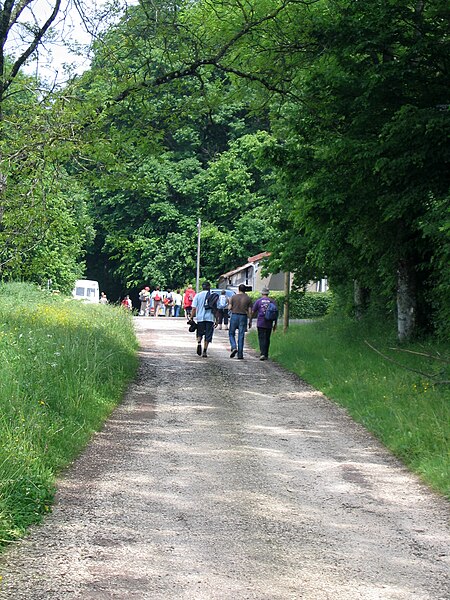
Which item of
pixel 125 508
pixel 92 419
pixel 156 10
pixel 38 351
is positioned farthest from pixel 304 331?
pixel 125 508

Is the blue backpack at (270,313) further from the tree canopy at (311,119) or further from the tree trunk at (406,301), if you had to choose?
the tree trunk at (406,301)

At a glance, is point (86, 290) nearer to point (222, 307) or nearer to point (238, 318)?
point (222, 307)

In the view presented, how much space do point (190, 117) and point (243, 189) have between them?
120 ft

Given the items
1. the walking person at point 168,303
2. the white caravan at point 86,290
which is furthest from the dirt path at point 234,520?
the white caravan at point 86,290

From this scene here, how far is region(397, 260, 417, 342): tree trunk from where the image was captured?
19531 mm

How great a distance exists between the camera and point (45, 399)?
10.4m

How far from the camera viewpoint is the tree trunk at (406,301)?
19531 millimetres

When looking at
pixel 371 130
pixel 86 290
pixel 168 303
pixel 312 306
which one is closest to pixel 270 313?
pixel 371 130

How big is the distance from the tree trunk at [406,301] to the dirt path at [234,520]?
7818mm

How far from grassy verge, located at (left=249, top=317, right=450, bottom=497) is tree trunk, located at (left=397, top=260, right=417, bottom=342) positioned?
1.18 feet

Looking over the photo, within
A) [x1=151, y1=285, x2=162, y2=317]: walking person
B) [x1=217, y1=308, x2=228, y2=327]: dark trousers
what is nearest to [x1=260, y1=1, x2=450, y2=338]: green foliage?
[x1=217, y1=308, x2=228, y2=327]: dark trousers

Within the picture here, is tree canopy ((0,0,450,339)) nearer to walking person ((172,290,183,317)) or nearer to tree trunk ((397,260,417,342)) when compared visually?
tree trunk ((397,260,417,342))

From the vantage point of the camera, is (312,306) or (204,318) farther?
(312,306)

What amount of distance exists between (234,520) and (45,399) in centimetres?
404
